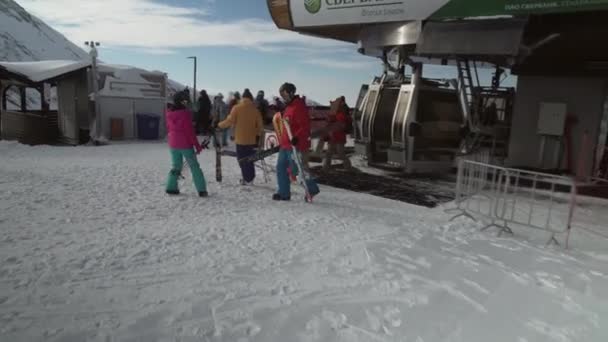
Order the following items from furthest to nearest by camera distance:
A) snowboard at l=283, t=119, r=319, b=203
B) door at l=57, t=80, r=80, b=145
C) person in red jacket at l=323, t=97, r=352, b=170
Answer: door at l=57, t=80, r=80, b=145, person in red jacket at l=323, t=97, r=352, b=170, snowboard at l=283, t=119, r=319, b=203

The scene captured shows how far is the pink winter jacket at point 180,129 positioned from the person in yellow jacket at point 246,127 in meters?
0.92

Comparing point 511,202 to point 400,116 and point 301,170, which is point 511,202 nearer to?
point 400,116

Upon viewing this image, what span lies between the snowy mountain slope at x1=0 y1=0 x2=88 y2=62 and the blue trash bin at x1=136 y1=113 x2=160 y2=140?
62779 mm

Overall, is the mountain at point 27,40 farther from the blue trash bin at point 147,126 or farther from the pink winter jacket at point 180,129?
the pink winter jacket at point 180,129

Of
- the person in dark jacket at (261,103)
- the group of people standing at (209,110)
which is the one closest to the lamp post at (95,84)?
the group of people standing at (209,110)

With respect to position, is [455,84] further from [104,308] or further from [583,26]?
[104,308]

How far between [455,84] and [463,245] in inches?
218

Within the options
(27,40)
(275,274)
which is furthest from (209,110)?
(27,40)

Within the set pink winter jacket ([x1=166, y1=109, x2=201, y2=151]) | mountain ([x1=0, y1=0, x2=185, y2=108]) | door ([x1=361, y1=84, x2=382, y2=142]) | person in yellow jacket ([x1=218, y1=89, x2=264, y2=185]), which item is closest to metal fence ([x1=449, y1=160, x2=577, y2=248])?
door ([x1=361, y1=84, x2=382, y2=142])

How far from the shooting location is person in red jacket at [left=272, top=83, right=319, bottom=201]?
6430mm

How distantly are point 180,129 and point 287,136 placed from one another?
65.5 inches

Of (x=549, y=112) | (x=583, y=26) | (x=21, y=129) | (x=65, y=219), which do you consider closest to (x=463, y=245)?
(x=65, y=219)

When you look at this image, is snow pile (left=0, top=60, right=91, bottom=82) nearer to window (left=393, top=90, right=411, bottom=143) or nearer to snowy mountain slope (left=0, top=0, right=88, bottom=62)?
window (left=393, top=90, right=411, bottom=143)

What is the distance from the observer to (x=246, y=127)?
7531 mm
